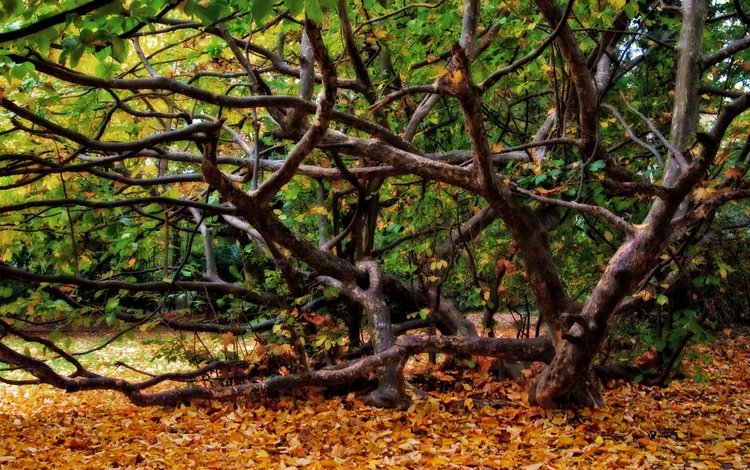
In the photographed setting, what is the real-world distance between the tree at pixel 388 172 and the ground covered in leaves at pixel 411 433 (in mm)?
441

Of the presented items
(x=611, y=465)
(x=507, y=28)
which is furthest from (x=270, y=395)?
(x=507, y=28)

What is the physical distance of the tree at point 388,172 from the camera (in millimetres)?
4270

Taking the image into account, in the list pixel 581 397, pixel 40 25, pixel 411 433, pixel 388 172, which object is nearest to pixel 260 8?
pixel 40 25

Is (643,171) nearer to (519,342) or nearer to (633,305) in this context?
(633,305)

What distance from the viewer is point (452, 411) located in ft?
19.8

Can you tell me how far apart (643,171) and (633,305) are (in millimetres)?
2493

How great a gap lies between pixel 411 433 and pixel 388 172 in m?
2.30

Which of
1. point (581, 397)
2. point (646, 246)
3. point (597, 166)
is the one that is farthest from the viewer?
point (581, 397)

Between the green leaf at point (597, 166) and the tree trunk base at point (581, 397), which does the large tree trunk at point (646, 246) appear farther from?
the green leaf at point (597, 166)

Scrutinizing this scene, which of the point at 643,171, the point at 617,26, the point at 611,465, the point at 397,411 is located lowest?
the point at 611,465

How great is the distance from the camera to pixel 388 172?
18.7 ft

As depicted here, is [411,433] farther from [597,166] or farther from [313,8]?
[313,8]

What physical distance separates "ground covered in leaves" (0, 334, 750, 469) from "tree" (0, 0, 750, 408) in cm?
44

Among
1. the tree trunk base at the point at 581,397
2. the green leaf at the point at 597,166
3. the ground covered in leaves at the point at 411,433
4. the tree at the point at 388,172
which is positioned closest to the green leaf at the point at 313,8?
the tree at the point at 388,172
